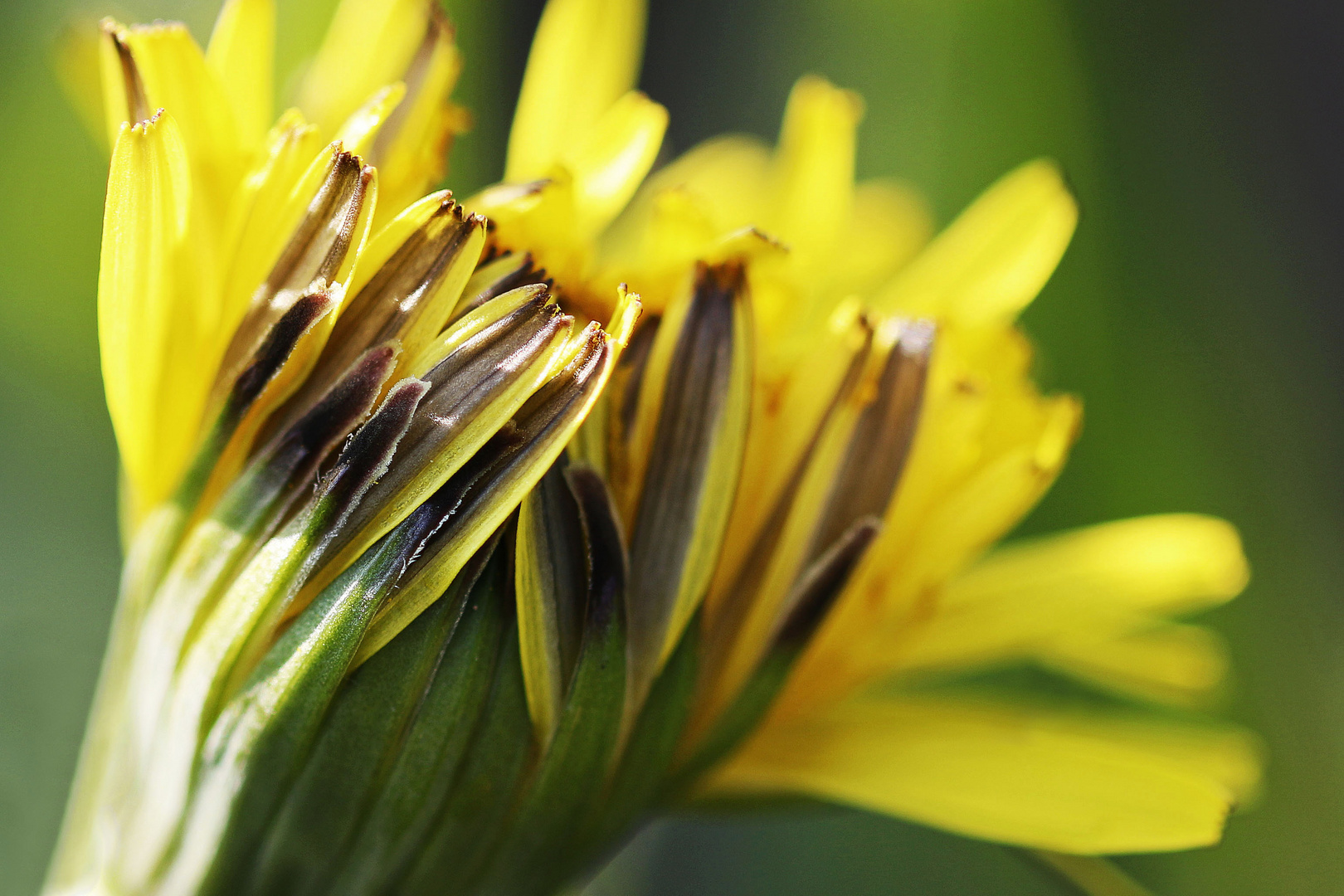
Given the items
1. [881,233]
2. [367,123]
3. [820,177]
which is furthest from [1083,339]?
[367,123]

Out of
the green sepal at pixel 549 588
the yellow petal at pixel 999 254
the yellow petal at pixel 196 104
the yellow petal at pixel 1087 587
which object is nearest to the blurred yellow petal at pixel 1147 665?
the yellow petal at pixel 1087 587

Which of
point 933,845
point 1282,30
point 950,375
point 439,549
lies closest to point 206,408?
point 439,549

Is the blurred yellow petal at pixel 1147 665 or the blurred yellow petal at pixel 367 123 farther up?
the blurred yellow petal at pixel 367 123

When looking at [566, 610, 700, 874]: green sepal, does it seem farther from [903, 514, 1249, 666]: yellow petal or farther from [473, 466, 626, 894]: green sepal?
[903, 514, 1249, 666]: yellow petal

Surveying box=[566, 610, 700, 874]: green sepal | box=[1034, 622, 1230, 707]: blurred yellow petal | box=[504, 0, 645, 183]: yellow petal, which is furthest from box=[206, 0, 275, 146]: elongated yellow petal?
box=[1034, 622, 1230, 707]: blurred yellow petal

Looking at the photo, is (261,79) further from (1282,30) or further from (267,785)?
(1282,30)

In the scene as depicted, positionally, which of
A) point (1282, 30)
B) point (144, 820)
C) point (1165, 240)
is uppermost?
point (1282, 30)

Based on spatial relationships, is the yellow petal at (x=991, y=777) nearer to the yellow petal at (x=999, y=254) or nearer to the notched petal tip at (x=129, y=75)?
the yellow petal at (x=999, y=254)
